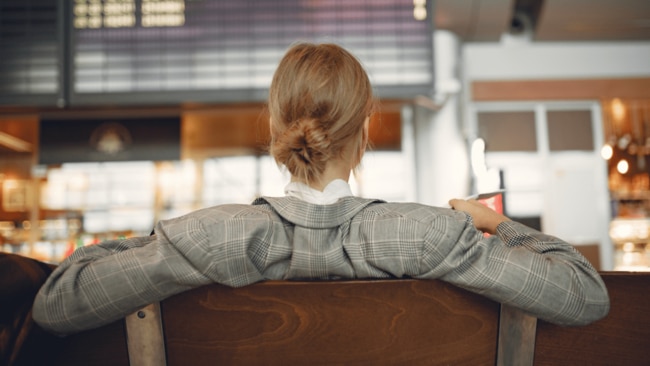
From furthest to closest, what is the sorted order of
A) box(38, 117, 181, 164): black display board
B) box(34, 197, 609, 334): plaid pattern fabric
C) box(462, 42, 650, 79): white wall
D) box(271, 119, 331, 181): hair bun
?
box(462, 42, 650, 79): white wall
box(38, 117, 181, 164): black display board
box(271, 119, 331, 181): hair bun
box(34, 197, 609, 334): plaid pattern fabric

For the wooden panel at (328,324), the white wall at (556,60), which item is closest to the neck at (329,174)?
the wooden panel at (328,324)

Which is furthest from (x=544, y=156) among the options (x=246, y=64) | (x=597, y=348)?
(x=597, y=348)

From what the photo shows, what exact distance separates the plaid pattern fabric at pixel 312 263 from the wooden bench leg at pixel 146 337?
0.08ft

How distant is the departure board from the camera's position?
10.6 ft

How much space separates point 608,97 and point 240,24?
3.67 m

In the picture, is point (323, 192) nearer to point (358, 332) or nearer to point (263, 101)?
point (358, 332)

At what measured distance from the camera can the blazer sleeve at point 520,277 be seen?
0.86 meters

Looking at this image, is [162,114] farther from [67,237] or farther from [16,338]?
[16,338]

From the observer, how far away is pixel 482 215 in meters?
1.07

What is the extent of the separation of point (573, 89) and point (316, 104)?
16.0 feet

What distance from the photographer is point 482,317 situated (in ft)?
2.98

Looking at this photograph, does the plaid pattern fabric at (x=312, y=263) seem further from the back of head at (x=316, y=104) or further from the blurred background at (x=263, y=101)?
the blurred background at (x=263, y=101)

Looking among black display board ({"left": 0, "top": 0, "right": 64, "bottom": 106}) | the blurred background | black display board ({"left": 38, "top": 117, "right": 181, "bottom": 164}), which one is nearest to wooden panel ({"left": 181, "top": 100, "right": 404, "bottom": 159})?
the blurred background

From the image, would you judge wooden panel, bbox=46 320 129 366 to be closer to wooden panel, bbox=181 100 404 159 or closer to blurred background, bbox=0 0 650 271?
blurred background, bbox=0 0 650 271
